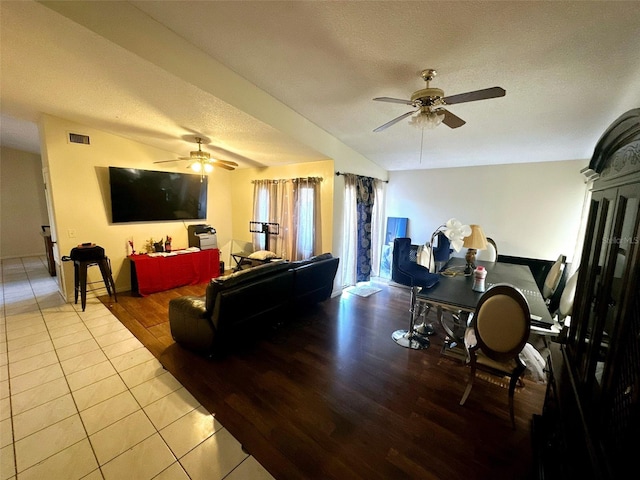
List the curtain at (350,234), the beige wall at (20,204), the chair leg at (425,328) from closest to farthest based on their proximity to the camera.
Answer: the chair leg at (425,328)
the curtain at (350,234)
the beige wall at (20,204)

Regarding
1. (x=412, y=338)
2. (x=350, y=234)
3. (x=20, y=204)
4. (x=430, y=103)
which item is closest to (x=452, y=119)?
(x=430, y=103)

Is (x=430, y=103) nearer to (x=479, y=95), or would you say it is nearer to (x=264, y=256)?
(x=479, y=95)

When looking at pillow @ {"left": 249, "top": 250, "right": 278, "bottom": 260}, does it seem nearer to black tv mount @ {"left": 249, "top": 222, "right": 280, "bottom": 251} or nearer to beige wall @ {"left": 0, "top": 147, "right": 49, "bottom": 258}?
black tv mount @ {"left": 249, "top": 222, "right": 280, "bottom": 251}

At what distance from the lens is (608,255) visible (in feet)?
3.48

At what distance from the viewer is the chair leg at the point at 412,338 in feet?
9.18

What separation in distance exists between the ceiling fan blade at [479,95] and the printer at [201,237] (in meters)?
4.67

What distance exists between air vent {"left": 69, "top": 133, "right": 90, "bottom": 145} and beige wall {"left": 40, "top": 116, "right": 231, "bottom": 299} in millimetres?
52

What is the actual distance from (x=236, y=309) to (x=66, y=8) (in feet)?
8.06

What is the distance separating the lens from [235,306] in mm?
2410

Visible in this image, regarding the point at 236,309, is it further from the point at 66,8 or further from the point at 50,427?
the point at 66,8

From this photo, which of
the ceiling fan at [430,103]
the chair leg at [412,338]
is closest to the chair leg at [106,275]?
the chair leg at [412,338]

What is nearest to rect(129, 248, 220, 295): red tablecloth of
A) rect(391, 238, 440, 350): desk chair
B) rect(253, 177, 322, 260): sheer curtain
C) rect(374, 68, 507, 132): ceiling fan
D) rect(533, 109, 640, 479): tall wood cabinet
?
rect(253, 177, 322, 260): sheer curtain

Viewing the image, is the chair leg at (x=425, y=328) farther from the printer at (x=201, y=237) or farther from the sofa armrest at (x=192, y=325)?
the printer at (x=201, y=237)

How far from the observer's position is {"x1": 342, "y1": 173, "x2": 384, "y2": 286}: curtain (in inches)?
178
